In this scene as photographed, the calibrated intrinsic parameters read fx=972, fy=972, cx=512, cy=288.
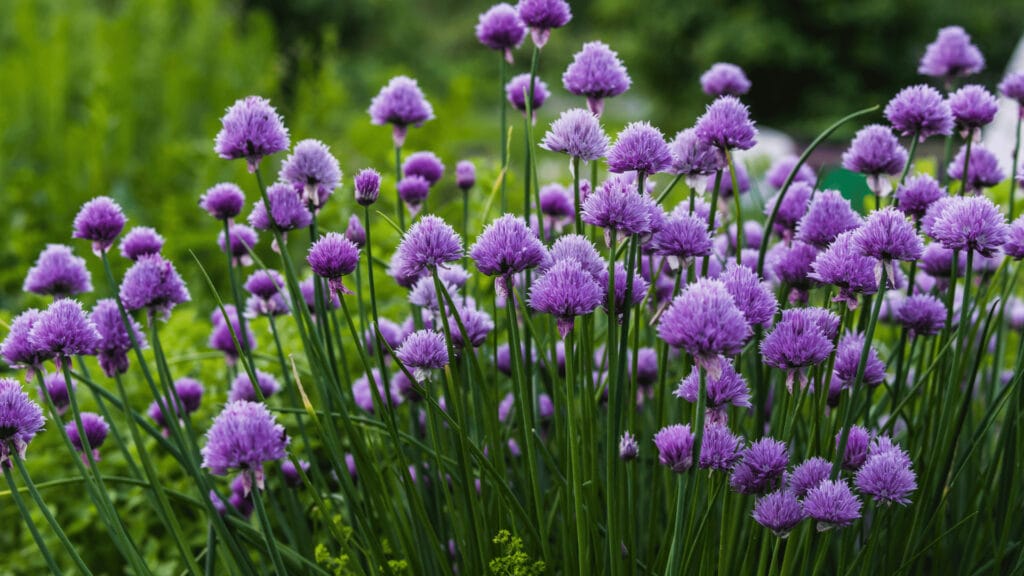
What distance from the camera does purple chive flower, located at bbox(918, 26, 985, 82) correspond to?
176 cm

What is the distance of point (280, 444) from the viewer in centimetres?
104

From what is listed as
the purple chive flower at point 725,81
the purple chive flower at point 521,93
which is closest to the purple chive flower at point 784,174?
the purple chive flower at point 725,81

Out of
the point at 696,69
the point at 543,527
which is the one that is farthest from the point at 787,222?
the point at 696,69

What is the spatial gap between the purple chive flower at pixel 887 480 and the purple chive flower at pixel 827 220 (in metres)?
0.33

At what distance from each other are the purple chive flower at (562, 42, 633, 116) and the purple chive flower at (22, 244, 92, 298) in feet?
2.63

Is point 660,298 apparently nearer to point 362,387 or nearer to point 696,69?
point 362,387

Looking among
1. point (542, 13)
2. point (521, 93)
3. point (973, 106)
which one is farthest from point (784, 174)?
point (542, 13)

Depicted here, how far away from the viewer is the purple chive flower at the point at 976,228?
111 cm

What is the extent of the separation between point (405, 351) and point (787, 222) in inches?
28.4

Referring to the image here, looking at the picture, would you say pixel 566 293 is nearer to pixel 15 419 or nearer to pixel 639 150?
pixel 639 150

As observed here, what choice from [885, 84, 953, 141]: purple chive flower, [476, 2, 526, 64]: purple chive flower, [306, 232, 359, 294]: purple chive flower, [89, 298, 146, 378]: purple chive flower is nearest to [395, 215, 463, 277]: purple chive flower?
[306, 232, 359, 294]: purple chive flower

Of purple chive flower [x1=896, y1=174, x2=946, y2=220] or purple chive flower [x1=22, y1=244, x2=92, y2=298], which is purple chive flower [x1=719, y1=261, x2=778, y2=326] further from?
purple chive flower [x1=22, y1=244, x2=92, y2=298]

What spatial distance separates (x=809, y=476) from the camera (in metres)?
1.06

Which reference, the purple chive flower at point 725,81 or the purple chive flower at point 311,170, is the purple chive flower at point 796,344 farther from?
the purple chive flower at point 725,81
